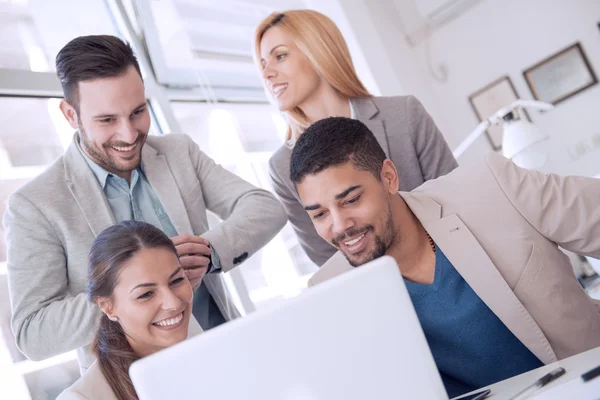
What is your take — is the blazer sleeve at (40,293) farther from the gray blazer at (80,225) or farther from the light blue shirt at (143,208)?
the light blue shirt at (143,208)

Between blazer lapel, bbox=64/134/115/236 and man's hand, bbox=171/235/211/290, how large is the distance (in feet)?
0.89

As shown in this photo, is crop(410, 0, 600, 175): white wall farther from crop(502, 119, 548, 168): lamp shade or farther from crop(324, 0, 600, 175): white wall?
crop(502, 119, 548, 168): lamp shade

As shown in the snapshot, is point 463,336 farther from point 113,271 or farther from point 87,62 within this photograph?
point 87,62

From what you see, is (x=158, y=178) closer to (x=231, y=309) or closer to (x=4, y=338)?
(x=231, y=309)

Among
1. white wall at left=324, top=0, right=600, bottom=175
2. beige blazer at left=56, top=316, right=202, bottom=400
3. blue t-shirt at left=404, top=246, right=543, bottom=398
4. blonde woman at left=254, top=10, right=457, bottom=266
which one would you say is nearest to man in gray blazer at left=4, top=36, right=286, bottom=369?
beige blazer at left=56, top=316, right=202, bottom=400

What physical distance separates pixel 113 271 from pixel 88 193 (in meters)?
0.36

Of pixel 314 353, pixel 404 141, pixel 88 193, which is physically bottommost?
pixel 314 353

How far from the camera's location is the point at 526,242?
158 centimetres

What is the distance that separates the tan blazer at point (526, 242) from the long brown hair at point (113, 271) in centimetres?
71

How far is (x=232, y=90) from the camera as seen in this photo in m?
3.60

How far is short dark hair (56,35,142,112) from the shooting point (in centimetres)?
171

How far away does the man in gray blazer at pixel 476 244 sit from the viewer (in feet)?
Answer: 5.06

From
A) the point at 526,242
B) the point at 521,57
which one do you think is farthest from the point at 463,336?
the point at 521,57

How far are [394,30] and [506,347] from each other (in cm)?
358
